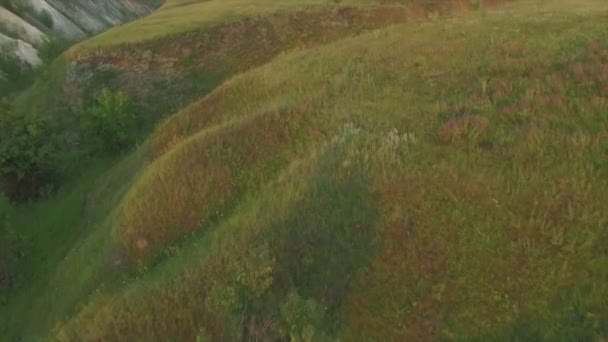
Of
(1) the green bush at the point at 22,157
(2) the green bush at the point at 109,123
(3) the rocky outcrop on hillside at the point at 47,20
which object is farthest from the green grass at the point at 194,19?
(3) the rocky outcrop on hillside at the point at 47,20

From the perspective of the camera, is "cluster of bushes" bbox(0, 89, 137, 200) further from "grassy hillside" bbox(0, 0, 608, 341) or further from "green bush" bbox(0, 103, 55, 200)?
"grassy hillside" bbox(0, 0, 608, 341)

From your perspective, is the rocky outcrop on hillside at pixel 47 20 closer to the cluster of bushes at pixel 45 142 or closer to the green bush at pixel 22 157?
the cluster of bushes at pixel 45 142

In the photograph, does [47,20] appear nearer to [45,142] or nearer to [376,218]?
[45,142]

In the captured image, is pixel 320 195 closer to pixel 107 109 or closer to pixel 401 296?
pixel 401 296

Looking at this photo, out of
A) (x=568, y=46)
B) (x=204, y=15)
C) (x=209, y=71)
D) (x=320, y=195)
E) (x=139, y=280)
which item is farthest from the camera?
(x=204, y=15)

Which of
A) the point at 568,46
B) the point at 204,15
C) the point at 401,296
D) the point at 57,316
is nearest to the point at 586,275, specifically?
the point at 401,296

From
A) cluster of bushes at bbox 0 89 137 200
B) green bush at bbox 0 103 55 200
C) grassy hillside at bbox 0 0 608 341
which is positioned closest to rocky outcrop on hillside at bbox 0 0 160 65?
cluster of bushes at bbox 0 89 137 200
